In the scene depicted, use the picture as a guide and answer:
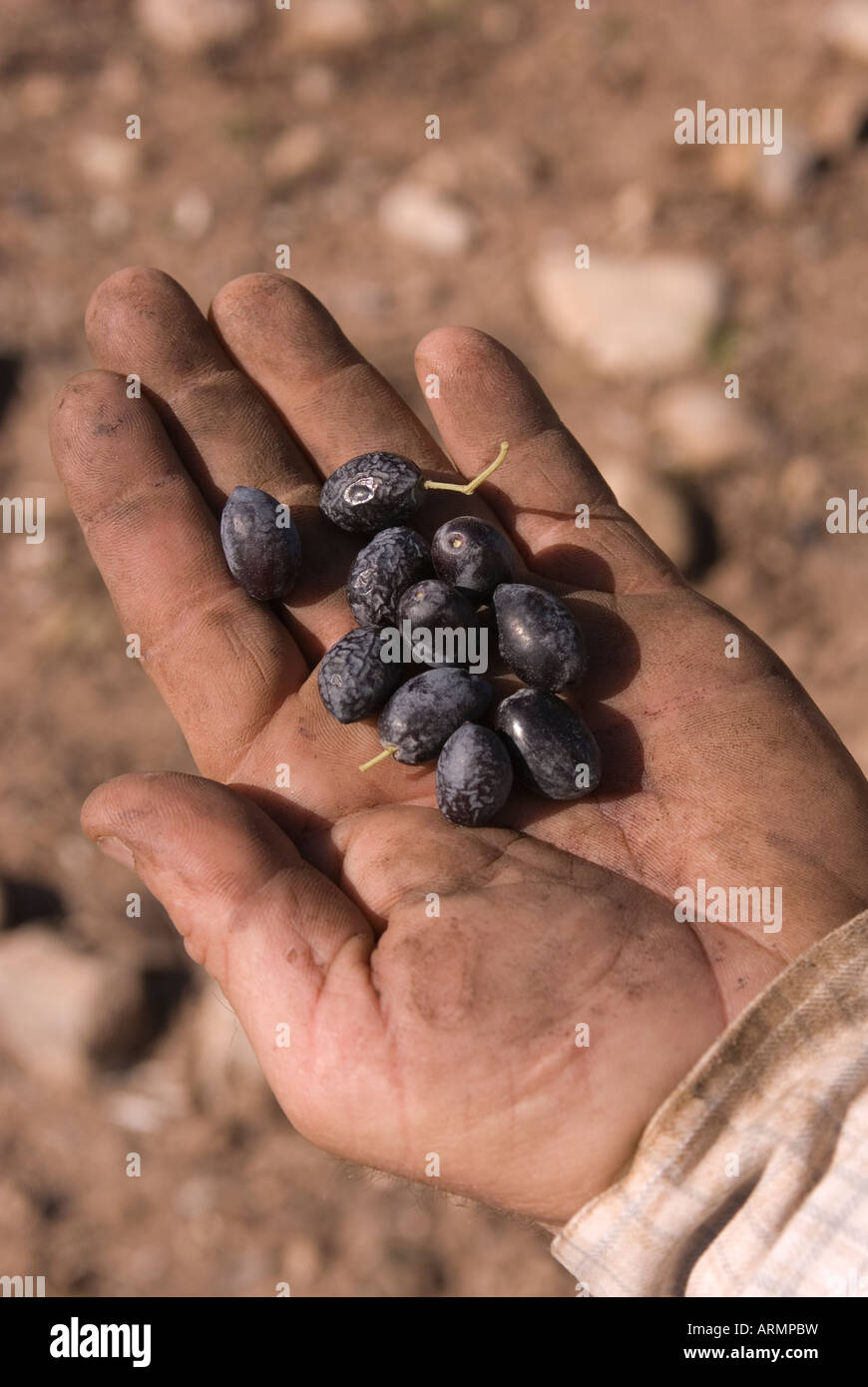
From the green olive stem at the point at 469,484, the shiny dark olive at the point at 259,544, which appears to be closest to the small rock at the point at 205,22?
the green olive stem at the point at 469,484

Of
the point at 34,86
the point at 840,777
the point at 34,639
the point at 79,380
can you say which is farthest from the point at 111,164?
the point at 840,777

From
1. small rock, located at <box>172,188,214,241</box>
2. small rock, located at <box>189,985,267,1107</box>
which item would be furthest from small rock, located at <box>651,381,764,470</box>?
small rock, located at <box>189,985,267,1107</box>

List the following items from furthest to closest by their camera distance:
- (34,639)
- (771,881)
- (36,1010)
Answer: (34,639), (36,1010), (771,881)

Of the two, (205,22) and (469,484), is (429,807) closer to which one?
(469,484)

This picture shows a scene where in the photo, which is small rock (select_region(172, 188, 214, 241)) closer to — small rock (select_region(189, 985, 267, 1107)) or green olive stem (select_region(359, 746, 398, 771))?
small rock (select_region(189, 985, 267, 1107))

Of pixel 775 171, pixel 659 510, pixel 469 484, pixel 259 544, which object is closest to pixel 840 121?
pixel 775 171
